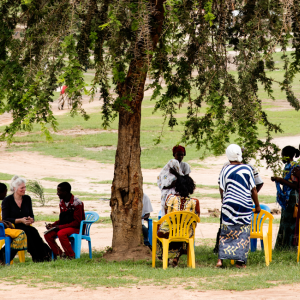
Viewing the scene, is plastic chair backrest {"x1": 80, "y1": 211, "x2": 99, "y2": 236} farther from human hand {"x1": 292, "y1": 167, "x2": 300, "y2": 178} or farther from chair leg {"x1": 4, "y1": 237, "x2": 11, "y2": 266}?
human hand {"x1": 292, "y1": 167, "x2": 300, "y2": 178}

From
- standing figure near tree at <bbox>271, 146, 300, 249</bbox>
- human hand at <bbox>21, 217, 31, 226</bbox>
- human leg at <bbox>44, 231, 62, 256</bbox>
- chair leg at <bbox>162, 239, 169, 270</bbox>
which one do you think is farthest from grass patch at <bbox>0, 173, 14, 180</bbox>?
chair leg at <bbox>162, 239, 169, 270</bbox>

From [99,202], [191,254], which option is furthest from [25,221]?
[99,202]

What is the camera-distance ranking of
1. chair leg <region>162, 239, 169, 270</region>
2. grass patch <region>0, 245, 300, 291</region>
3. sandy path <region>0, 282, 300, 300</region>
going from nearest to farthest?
sandy path <region>0, 282, 300, 300</region> → grass patch <region>0, 245, 300, 291</region> → chair leg <region>162, 239, 169, 270</region>

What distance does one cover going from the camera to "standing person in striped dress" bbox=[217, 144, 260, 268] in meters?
6.55

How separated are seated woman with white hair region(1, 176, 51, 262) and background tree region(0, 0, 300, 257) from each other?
1082 millimetres

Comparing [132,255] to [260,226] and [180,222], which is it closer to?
[180,222]

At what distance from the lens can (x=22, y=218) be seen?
7.41 m

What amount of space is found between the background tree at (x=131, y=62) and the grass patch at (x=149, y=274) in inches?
38.3

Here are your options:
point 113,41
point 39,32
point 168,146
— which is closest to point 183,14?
point 113,41

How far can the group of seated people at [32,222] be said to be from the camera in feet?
24.1

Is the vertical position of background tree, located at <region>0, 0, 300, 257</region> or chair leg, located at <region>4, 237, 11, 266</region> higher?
background tree, located at <region>0, 0, 300, 257</region>

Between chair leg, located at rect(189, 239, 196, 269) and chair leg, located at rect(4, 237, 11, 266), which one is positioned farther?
chair leg, located at rect(4, 237, 11, 266)

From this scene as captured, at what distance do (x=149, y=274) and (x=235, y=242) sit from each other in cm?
122

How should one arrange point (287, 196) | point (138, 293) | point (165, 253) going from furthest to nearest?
point (287, 196), point (165, 253), point (138, 293)
